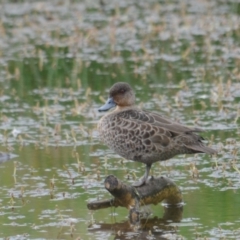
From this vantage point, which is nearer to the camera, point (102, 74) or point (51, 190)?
point (51, 190)

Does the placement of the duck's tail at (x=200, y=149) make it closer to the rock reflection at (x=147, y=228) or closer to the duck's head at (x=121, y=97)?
the rock reflection at (x=147, y=228)

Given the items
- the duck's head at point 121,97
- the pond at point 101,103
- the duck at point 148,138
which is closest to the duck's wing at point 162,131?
the duck at point 148,138

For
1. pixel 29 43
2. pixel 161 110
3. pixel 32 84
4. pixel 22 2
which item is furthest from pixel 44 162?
pixel 22 2

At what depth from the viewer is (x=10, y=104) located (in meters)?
11.3

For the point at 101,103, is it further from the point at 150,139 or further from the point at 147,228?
the point at 147,228

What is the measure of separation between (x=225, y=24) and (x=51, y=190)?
352 inches

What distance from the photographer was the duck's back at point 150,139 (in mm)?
7160

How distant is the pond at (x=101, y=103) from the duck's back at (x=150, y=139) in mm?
450

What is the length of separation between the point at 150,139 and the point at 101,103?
4051 mm

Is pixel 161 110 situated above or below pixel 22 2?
below

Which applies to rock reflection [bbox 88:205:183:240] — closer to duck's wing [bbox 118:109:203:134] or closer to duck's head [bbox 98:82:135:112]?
duck's wing [bbox 118:109:203:134]

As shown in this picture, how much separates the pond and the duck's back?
45cm

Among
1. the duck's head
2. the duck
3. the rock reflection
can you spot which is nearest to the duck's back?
the duck

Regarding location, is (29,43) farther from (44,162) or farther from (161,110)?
(44,162)
